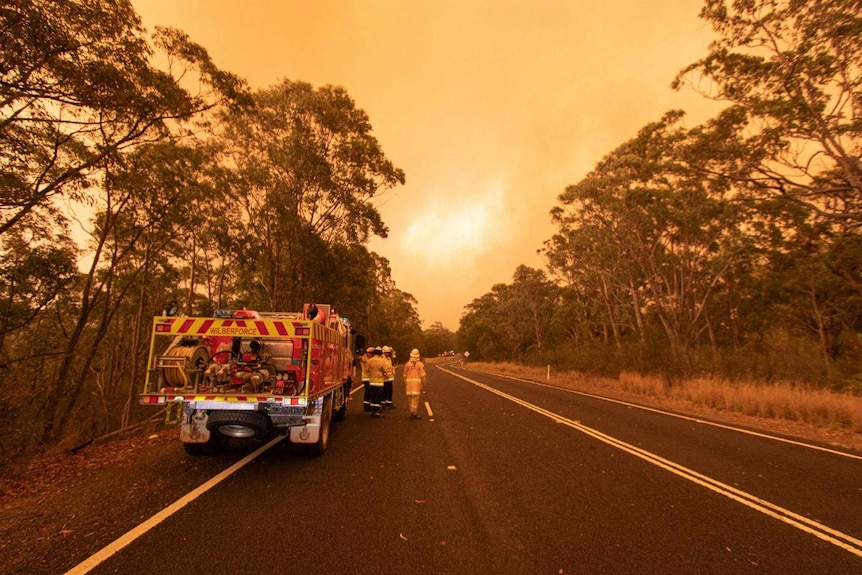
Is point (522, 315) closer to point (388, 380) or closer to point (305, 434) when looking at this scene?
point (388, 380)

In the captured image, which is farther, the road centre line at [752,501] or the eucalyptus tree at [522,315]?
the eucalyptus tree at [522,315]

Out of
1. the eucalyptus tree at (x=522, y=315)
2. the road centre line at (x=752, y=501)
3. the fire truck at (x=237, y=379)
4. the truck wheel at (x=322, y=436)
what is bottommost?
the road centre line at (x=752, y=501)

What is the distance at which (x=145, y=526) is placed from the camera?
13.6 feet

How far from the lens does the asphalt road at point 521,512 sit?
11.6 feet

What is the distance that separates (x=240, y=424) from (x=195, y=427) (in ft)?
3.07

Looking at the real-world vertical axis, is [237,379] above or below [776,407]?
above

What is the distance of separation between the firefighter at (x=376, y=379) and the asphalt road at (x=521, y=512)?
10.8 feet

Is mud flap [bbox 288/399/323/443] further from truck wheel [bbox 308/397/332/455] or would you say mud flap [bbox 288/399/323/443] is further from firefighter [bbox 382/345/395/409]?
firefighter [bbox 382/345/395/409]

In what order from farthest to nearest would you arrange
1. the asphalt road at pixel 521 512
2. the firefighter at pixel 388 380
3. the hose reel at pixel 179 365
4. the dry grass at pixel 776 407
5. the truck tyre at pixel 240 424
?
the firefighter at pixel 388 380
the dry grass at pixel 776 407
the hose reel at pixel 179 365
the truck tyre at pixel 240 424
the asphalt road at pixel 521 512

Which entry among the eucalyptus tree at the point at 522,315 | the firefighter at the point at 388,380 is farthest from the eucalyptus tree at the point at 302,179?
the eucalyptus tree at the point at 522,315

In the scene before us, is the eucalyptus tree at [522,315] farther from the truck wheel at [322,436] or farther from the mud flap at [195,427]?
the mud flap at [195,427]

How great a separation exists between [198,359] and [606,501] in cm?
571

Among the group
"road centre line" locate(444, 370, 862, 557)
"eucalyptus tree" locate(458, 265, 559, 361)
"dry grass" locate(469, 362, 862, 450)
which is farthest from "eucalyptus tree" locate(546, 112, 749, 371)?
"eucalyptus tree" locate(458, 265, 559, 361)

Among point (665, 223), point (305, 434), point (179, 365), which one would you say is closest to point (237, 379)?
point (179, 365)
